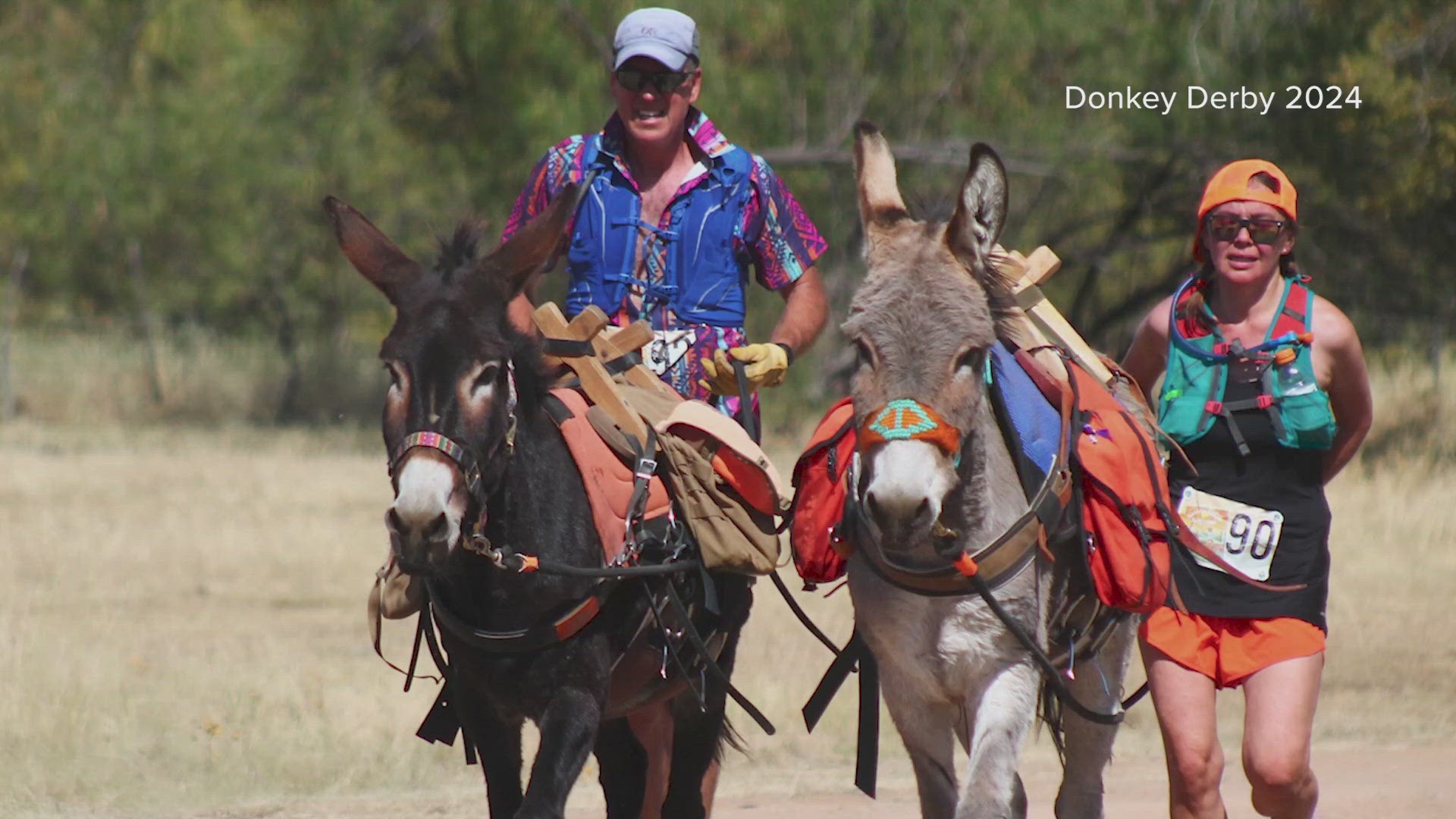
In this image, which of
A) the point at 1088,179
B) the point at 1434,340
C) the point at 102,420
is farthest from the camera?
the point at 102,420

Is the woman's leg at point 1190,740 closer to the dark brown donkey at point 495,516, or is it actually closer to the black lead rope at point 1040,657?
the black lead rope at point 1040,657

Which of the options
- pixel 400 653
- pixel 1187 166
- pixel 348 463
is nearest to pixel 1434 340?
pixel 1187 166

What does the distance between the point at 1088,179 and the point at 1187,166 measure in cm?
138

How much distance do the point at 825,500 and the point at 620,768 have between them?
125 centimetres

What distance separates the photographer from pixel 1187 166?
18.4 m

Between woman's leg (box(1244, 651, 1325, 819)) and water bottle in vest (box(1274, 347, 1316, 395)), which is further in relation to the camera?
water bottle in vest (box(1274, 347, 1316, 395))

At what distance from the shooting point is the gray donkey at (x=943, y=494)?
397 centimetres

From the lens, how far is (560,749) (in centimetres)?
434

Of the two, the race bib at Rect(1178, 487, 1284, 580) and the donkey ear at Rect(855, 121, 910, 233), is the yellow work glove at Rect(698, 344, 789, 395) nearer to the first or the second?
the donkey ear at Rect(855, 121, 910, 233)

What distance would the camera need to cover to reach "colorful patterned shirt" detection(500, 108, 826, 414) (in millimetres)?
5281

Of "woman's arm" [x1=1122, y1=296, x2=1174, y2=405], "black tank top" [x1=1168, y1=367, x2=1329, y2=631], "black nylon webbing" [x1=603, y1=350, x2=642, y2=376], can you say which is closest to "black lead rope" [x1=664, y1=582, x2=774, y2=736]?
"black nylon webbing" [x1=603, y1=350, x2=642, y2=376]

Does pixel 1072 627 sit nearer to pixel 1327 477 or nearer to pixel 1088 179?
pixel 1327 477

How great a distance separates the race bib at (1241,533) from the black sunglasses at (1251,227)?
67cm

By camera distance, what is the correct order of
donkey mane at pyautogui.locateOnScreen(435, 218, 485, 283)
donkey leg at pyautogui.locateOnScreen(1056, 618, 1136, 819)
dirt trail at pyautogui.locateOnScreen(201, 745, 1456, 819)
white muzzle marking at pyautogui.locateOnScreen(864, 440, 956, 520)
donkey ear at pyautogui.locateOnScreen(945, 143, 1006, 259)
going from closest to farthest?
white muzzle marking at pyautogui.locateOnScreen(864, 440, 956, 520), donkey ear at pyautogui.locateOnScreen(945, 143, 1006, 259), donkey mane at pyautogui.locateOnScreen(435, 218, 485, 283), donkey leg at pyautogui.locateOnScreen(1056, 618, 1136, 819), dirt trail at pyautogui.locateOnScreen(201, 745, 1456, 819)
